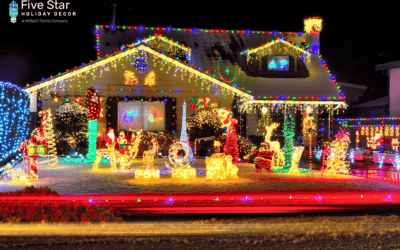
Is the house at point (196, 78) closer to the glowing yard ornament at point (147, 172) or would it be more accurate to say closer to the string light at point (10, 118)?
the string light at point (10, 118)

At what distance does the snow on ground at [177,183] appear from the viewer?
36.7 feet

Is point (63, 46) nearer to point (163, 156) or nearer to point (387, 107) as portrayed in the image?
point (163, 156)

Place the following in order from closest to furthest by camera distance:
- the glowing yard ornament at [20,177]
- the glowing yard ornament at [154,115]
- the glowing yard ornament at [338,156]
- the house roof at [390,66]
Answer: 1. the glowing yard ornament at [20,177]
2. the glowing yard ornament at [338,156]
3. the glowing yard ornament at [154,115]
4. the house roof at [390,66]

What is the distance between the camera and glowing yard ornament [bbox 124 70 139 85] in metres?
22.1

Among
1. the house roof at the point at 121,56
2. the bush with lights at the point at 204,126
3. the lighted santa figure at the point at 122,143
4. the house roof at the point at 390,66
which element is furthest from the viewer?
the house roof at the point at 390,66

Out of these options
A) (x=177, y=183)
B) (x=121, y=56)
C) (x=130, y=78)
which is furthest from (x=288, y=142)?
(x=121, y=56)

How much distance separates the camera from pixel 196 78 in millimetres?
22562

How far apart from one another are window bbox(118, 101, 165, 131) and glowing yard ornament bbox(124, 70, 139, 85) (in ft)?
5.06

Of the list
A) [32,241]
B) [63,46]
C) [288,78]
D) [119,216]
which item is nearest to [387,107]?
[288,78]

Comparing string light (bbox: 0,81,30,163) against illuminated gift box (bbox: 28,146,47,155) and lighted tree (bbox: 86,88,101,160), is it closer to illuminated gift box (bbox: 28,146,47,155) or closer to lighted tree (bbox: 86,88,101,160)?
illuminated gift box (bbox: 28,146,47,155)

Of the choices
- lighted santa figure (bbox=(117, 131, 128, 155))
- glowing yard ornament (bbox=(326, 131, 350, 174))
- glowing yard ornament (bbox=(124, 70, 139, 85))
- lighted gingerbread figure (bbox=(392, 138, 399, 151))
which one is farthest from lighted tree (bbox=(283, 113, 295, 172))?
glowing yard ornament (bbox=(124, 70, 139, 85))

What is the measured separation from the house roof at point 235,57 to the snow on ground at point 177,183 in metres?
10.2

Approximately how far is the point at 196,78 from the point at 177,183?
10.8 metres

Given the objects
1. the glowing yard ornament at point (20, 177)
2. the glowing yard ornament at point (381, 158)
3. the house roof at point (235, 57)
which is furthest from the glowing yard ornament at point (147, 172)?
the glowing yard ornament at point (381, 158)
